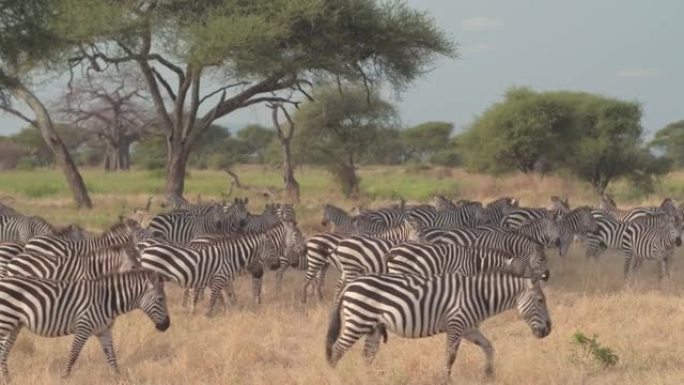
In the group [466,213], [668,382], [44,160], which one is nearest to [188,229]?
[466,213]

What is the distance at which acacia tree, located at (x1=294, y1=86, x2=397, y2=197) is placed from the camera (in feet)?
104

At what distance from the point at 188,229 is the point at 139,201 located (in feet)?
40.9

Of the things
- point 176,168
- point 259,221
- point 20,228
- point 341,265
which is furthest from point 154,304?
point 176,168

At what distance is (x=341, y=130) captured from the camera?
108ft

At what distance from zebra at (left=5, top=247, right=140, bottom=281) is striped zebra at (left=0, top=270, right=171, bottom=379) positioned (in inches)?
60.9

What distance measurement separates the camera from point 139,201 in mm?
25094

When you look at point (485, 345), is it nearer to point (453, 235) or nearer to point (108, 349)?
point (108, 349)

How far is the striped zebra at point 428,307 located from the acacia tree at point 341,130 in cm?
2394

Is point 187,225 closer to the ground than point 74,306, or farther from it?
farther from it

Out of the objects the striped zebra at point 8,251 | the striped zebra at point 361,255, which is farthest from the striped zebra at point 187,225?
the striped zebra at point 361,255

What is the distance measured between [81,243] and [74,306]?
3876 mm

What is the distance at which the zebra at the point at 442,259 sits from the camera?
352 inches

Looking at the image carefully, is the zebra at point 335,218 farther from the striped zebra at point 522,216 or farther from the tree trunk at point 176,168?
the tree trunk at point 176,168

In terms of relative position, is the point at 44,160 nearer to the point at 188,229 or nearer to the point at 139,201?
the point at 139,201
